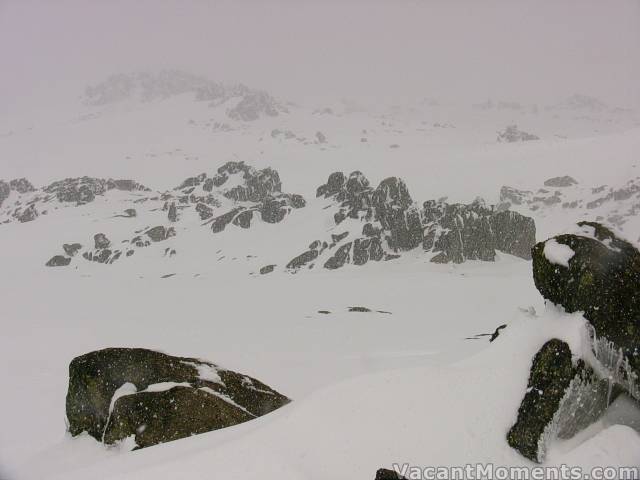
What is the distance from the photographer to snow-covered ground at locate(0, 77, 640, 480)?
263 inches

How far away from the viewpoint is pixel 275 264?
159 feet

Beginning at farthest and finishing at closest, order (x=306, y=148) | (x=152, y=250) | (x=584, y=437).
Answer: (x=306, y=148) → (x=152, y=250) → (x=584, y=437)

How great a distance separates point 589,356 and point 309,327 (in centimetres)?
2250

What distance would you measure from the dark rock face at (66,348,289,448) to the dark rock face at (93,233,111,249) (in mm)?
56317

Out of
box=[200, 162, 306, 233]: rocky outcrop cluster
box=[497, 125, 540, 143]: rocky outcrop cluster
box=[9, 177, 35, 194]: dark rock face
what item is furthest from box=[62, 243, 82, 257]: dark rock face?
box=[497, 125, 540, 143]: rocky outcrop cluster

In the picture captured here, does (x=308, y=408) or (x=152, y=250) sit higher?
(x=308, y=408)

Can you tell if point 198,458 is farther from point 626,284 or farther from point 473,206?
point 473,206

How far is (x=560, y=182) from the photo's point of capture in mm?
73938

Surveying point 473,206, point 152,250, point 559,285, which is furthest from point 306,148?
point 559,285

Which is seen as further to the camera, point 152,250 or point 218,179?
point 218,179

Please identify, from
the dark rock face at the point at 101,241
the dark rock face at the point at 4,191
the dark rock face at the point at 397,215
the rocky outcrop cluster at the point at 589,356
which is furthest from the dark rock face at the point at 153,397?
the dark rock face at the point at 4,191

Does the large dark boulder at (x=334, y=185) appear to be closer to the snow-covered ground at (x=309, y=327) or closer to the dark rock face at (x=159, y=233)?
the snow-covered ground at (x=309, y=327)

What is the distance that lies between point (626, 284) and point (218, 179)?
77719 millimetres

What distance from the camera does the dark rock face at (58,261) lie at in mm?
58812
